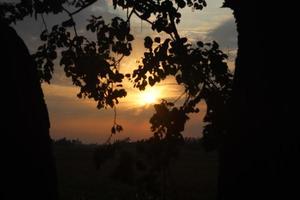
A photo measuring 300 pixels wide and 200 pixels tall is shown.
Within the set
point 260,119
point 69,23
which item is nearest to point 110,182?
point 69,23

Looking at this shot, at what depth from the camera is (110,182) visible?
32031mm

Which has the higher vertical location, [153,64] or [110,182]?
[153,64]

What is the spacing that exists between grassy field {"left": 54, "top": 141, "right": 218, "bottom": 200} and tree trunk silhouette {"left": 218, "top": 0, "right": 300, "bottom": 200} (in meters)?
13.0

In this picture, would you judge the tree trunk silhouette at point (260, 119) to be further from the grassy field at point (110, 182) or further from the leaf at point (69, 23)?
the grassy field at point (110, 182)

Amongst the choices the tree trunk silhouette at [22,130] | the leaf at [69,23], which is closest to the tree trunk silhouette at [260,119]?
the tree trunk silhouette at [22,130]

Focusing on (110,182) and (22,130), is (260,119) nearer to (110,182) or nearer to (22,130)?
(22,130)

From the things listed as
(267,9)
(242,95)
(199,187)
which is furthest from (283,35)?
(199,187)

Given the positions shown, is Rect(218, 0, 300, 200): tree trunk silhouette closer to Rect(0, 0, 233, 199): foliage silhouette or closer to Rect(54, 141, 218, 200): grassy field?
Rect(0, 0, 233, 199): foliage silhouette

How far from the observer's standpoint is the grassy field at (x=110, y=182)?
83.4 feet

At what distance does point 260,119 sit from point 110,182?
96.1 feet

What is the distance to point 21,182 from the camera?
3.80 m

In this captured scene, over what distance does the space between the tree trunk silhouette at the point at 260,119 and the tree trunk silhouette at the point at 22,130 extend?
1503mm

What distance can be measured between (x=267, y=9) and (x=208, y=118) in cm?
259

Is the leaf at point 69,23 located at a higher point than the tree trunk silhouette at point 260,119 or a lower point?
higher
